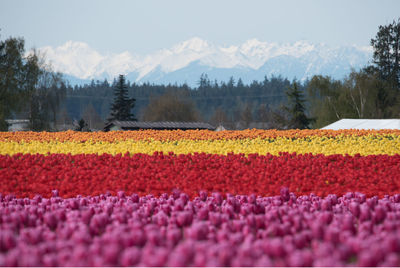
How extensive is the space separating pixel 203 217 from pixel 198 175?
139 inches

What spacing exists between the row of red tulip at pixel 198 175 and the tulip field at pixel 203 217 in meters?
0.03

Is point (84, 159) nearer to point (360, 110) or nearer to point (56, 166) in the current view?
point (56, 166)

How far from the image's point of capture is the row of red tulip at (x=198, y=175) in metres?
7.11

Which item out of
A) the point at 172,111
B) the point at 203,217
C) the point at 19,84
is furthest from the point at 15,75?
the point at 203,217

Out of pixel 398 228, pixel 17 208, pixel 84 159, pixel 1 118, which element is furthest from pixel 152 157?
pixel 1 118

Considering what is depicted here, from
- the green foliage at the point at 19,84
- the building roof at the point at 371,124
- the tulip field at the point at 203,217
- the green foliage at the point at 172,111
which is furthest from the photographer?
the green foliage at the point at 172,111

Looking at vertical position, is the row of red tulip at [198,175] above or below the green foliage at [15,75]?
below

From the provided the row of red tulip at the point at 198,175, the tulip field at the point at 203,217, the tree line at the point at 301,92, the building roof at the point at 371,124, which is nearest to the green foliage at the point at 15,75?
the tree line at the point at 301,92

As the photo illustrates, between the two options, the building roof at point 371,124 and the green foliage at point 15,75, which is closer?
the building roof at point 371,124

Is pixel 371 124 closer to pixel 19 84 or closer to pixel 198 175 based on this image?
pixel 198 175

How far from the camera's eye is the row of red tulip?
23.3 ft

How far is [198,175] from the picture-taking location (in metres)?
8.19

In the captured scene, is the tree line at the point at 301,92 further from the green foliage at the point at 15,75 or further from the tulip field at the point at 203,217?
the tulip field at the point at 203,217

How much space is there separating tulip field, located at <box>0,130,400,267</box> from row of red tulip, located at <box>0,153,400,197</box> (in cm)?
3
